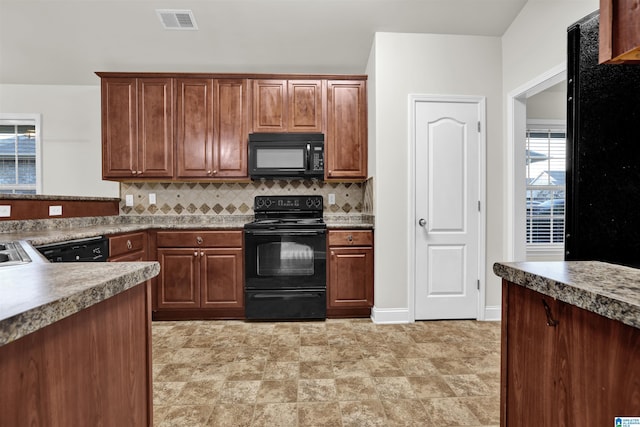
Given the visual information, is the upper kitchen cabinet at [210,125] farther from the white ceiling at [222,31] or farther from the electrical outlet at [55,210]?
the electrical outlet at [55,210]

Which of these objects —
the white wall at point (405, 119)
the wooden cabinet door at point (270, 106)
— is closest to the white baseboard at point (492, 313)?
the white wall at point (405, 119)

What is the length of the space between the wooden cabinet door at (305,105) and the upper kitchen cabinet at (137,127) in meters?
1.23

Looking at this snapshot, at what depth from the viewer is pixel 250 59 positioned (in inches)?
132

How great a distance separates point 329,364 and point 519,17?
3.23m

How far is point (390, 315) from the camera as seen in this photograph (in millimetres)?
2986

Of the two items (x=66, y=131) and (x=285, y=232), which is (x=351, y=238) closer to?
(x=285, y=232)

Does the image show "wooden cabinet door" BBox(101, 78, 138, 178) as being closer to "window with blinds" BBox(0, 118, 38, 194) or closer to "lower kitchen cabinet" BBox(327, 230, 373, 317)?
"window with blinds" BBox(0, 118, 38, 194)

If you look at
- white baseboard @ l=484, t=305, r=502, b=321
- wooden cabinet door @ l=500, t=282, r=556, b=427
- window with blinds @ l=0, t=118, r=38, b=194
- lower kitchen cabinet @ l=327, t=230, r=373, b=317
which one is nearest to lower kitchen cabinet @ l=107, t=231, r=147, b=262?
lower kitchen cabinet @ l=327, t=230, r=373, b=317

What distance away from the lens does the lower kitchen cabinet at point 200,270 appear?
308cm

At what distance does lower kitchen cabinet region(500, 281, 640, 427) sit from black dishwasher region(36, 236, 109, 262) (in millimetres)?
2423

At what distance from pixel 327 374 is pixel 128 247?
194 centimetres

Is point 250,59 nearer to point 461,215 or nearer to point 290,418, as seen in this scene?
point 461,215

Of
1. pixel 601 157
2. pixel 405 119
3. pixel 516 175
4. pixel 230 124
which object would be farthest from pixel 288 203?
pixel 601 157

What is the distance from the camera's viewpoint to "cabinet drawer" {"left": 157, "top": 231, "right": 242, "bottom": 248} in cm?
309
